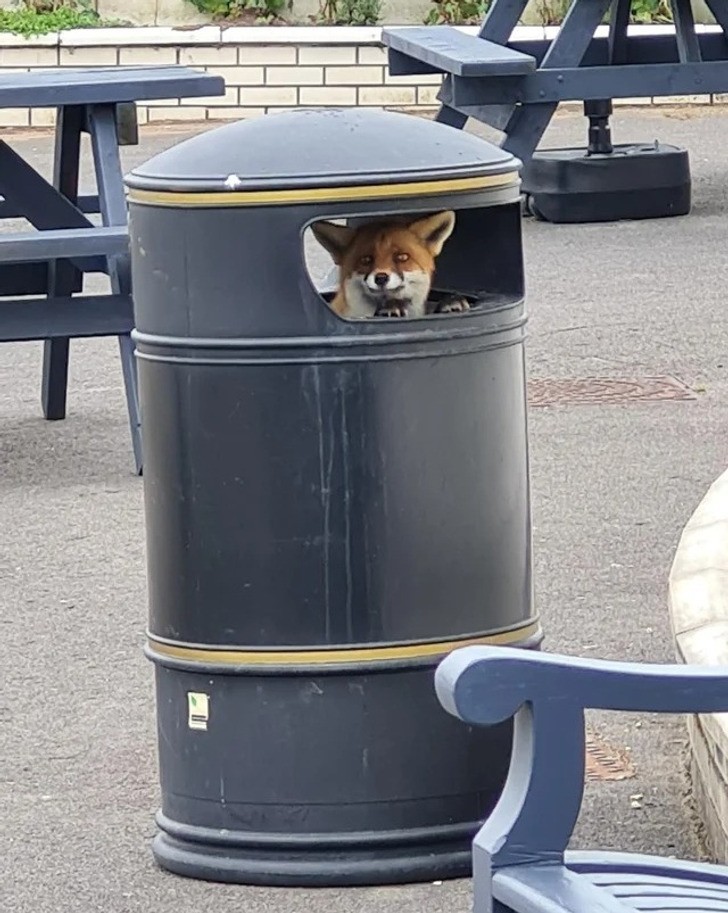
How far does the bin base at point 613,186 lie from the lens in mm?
11688

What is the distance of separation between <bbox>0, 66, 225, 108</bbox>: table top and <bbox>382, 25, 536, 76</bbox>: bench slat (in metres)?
3.52

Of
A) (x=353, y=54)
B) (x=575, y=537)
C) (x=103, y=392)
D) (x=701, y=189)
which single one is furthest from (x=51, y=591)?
(x=353, y=54)

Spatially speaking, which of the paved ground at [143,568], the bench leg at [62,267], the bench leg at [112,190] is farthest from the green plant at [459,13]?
the bench leg at [112,190]

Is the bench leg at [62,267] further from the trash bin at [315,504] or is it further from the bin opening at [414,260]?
the trash bin at [315,504]

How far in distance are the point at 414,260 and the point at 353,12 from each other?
13.9 m

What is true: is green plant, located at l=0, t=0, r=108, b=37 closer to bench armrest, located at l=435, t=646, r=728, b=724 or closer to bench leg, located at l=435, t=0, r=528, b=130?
bench leg, located at l=435, t=0, r=528, b=130

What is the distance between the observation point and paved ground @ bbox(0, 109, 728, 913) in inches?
159

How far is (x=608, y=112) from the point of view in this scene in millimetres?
12055

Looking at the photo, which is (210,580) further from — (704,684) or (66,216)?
(66,216)

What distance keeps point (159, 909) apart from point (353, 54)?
44.1ft

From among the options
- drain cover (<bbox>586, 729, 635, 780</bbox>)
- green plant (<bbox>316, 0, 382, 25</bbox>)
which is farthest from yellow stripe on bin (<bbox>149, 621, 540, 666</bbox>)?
green plant (<bbox>316, 0, 382, 25</bbox>)

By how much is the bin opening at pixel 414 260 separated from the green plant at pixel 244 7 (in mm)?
13801

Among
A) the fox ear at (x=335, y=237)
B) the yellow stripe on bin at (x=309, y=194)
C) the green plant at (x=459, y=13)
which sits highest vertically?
the yellow stripe on bin at (x=309, y=194)

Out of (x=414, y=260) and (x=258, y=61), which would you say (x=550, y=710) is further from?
(x=258, y=61)
